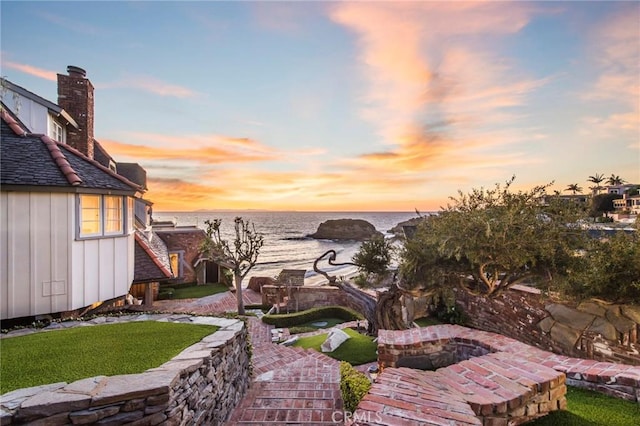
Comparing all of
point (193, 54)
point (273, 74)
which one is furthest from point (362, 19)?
point (193, 54)

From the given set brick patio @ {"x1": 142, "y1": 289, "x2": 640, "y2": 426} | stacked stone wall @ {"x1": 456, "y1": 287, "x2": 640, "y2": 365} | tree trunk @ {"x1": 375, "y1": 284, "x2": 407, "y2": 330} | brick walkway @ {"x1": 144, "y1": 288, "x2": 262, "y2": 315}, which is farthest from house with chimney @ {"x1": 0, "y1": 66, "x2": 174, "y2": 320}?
stacked stone wall @ {"x1": 456, "y1": 287, "x2": 640, "y2": 365}

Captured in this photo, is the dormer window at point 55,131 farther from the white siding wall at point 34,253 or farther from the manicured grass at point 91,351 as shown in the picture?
the manicured grass at point 91,351

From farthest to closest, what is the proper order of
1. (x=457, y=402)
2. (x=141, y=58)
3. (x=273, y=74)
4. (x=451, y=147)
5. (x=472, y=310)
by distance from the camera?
(x=451, y=147) → (x=273, y=74) → (x=141, y=58) → (x=472, y=310) → (x=457, y=402)

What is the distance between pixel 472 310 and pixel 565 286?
3603 millimetres

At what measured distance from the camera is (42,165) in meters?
6.76

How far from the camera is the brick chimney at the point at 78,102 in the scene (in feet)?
33.8

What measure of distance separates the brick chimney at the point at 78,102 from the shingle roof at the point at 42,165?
11.5ft

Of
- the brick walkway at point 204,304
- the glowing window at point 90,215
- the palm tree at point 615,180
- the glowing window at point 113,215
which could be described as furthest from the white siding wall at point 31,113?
the palm tree at point 615,180

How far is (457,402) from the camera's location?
270 centimetres

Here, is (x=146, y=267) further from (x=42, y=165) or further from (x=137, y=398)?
(x=137, y=398)

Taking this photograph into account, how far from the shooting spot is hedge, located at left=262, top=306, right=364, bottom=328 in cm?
1373

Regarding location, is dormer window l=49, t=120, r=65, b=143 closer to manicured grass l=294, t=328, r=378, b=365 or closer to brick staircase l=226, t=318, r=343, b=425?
brick staircase l=226, t=318, r=343, b=425

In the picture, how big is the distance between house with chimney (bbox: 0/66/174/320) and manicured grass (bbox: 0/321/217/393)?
7.47 ft

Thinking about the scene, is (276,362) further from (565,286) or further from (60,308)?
(565,286)
